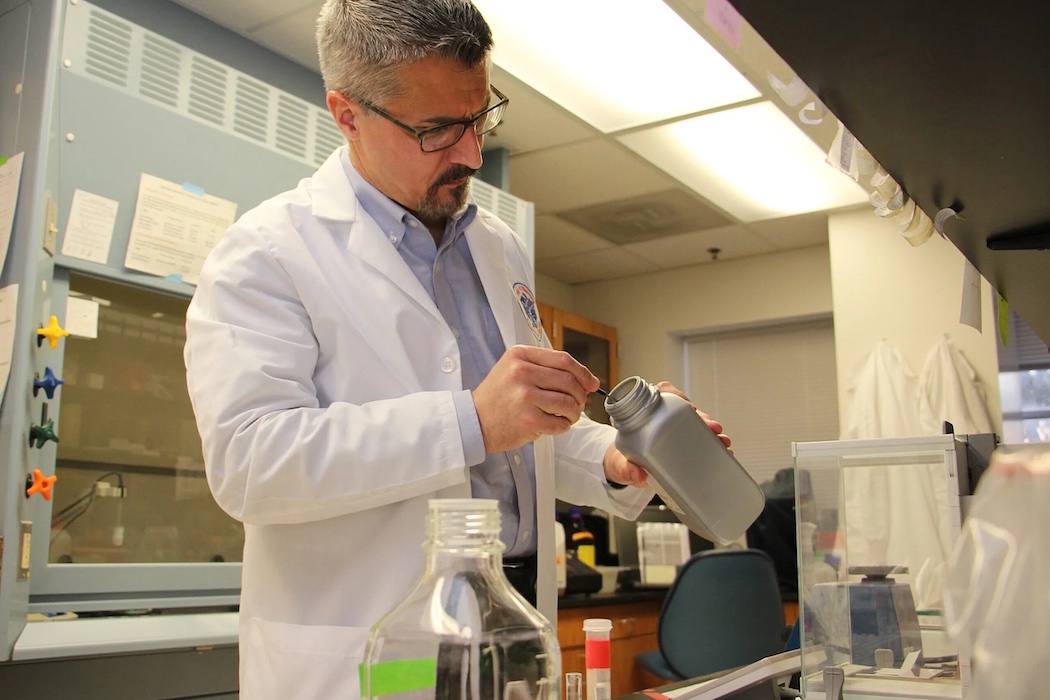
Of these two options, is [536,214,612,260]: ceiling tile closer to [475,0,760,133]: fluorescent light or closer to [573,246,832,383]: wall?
[573,246,832,383]: wall

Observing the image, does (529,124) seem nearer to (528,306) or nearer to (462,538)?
(528,306)

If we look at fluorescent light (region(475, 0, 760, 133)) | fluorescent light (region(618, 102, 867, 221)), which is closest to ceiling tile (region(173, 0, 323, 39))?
fluorescent light (region(475, 0, 760, 133))

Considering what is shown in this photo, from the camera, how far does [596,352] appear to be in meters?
4.91

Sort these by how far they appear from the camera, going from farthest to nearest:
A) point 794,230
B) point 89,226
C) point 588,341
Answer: point 588,341
point 794,230
point 89,226

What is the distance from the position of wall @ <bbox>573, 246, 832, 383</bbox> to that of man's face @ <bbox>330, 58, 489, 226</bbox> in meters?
3.72

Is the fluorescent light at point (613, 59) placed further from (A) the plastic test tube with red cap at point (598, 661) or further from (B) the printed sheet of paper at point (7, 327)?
(A) the plastic test tube with red cap at point (598, 661)

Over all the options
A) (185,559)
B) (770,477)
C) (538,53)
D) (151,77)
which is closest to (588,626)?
(185,559)

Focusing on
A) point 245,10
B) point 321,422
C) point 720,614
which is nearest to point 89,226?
point 245,10

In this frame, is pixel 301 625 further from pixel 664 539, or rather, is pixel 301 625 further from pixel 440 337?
pixel 664 539

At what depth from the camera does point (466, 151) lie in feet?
3.82

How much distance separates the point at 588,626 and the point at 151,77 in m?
1.84

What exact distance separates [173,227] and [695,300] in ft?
10.8

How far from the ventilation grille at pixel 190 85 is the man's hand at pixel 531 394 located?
152 centimetres

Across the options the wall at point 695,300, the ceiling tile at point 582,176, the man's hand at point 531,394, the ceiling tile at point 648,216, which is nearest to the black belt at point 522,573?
the man's hand at point 531,394
